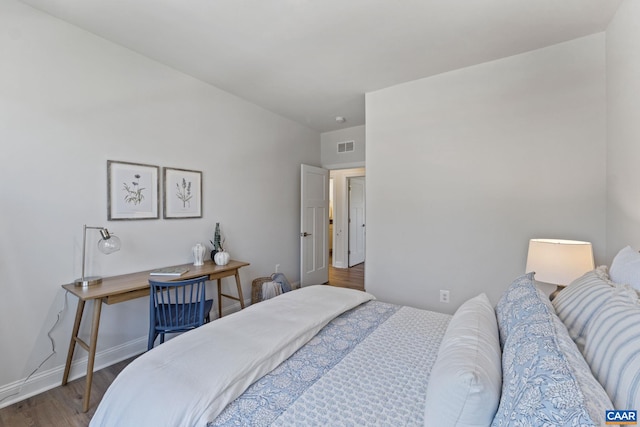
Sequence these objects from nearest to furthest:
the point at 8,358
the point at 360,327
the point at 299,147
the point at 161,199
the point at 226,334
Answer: the point at 226,334
the point at 360,327
the point at 8,358
the point at 161,199
the point at 299,147

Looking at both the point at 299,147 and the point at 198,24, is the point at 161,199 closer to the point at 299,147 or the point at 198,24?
the point at 198,24

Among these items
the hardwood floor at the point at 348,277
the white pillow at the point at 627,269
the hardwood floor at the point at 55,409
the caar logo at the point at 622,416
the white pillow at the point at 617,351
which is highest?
the white pillow at the point at 627,269

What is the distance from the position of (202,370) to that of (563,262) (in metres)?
2.10

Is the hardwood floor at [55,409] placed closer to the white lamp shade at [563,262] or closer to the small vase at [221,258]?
the small vase at [221,258]

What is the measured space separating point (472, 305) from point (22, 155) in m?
2.95

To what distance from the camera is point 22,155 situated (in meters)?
1.88

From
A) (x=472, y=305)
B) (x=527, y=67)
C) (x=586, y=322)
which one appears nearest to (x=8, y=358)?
(x=472, y=305)

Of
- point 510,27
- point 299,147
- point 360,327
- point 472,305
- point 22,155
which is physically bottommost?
point 360,327

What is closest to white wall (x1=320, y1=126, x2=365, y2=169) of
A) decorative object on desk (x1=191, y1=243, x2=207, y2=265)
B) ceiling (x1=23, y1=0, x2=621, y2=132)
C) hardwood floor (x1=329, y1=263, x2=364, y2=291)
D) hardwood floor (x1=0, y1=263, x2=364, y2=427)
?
ceiling (x1=23, y1=0, x2=621, y2=132)

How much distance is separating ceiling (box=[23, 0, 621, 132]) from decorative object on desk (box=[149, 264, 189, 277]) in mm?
1934

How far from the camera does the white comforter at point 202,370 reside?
92 cm

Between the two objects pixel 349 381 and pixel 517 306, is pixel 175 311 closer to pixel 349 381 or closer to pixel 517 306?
pixel 349 381

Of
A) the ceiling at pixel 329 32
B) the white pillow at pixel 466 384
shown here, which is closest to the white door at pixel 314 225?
the ceiling at pixel 329 32

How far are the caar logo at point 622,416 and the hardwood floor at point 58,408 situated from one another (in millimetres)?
2448
